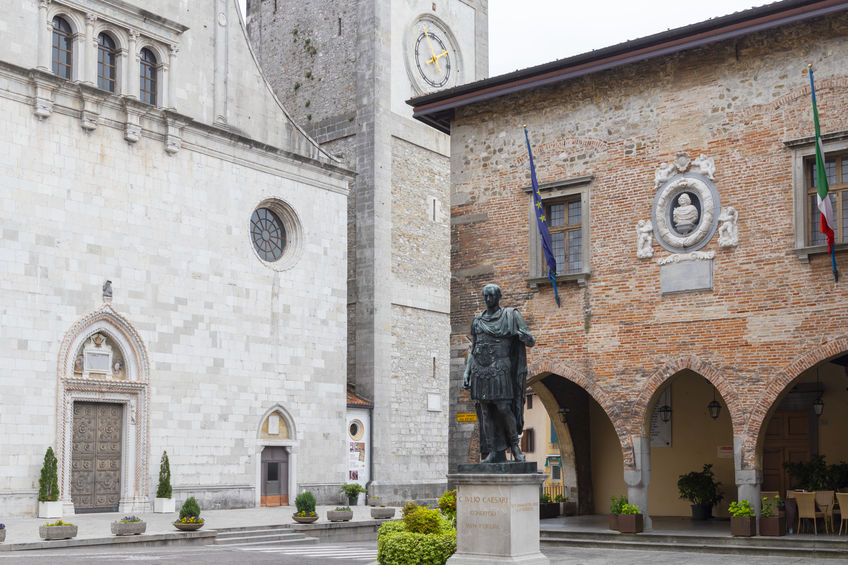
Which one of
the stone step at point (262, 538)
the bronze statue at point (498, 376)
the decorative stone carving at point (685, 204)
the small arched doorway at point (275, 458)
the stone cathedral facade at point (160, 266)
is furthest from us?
the small arched doorway at point (275, 458)

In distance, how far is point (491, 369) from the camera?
12.9 metres

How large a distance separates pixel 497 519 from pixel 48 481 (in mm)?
14194

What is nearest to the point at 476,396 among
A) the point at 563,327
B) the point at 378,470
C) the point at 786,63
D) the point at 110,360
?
the point at 563,327

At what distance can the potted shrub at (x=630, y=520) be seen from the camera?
18094 mm

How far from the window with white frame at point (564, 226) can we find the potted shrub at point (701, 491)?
199 inches

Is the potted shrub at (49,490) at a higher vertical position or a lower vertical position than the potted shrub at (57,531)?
higher

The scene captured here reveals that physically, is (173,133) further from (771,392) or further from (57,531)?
(771,392)

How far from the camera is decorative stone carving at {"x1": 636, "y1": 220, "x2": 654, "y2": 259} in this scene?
18.9 meters

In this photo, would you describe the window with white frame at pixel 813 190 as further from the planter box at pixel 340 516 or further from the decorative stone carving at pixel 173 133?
the decorative stone carving at pixel 173 133

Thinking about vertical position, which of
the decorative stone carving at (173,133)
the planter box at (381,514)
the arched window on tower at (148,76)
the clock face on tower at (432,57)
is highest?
the clock face on tower at (432,57)

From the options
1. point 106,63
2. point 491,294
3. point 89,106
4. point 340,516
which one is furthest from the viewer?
point 106,63

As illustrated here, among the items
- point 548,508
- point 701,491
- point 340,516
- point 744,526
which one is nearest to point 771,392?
point 744,526

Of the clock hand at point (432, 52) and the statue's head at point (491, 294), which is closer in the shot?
the statue's head at point (491, 294)

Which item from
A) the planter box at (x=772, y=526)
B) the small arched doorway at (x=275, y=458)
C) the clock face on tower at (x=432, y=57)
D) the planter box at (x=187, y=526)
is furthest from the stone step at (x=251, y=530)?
the clock face on tower at (x=432, y=57)
